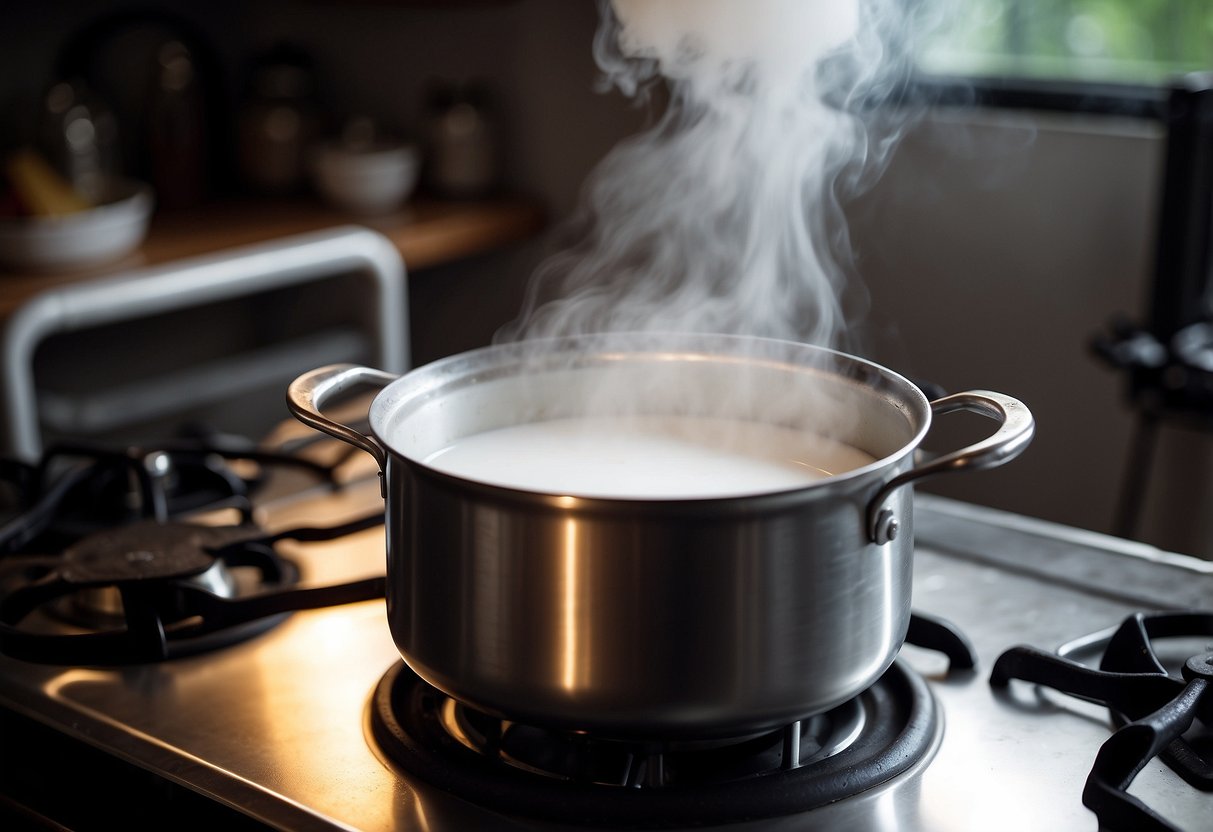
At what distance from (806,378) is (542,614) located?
29 cm

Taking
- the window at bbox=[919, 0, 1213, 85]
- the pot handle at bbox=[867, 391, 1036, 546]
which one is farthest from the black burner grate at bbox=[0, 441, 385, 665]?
the window at bbox=[919, 0, 1213, 85]

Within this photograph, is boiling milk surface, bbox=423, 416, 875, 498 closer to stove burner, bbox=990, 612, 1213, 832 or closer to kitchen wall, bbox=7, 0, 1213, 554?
stove burner, bbox=990, 612, 1213, 832

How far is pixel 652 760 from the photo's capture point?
694mm

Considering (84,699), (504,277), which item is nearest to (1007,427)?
(84,699)

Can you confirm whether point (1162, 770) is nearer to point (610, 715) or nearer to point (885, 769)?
point (885, 769)

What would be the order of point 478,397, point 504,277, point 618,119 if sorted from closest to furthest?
point 478,397
point 618,119
point 504,277

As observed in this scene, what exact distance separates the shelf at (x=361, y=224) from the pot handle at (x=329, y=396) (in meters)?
1.62

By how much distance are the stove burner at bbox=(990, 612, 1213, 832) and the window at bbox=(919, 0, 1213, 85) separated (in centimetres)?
172

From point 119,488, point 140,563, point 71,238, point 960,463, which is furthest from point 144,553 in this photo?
point 71,238

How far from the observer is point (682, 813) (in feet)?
2.13

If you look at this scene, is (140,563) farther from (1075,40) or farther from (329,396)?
(1075,40)

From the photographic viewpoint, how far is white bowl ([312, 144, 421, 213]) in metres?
2.66

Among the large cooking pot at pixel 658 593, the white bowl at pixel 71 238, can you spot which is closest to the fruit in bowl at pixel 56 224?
the white bowl at pixel 71 238

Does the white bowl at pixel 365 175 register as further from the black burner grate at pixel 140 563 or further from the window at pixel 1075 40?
the black burner grate at pixel 140 563
